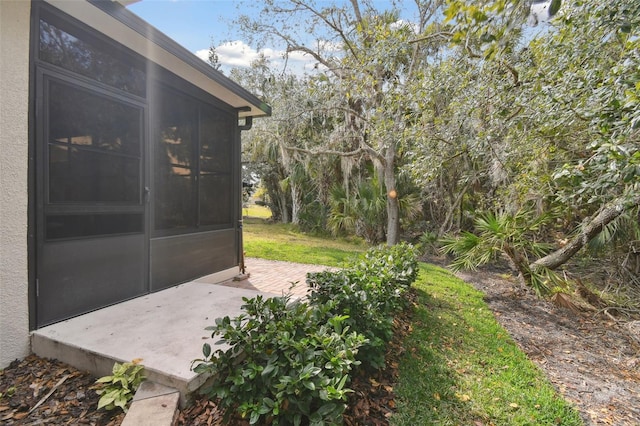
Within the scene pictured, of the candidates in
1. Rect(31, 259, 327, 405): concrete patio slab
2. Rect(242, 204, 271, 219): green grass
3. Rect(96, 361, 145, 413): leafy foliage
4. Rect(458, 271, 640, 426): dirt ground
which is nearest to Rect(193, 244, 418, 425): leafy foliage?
Rect(31, 259, 327, 405): concrete patio slab

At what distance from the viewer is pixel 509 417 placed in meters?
2.30

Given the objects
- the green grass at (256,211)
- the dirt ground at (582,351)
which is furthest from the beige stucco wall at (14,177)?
the green grass at (256,211)

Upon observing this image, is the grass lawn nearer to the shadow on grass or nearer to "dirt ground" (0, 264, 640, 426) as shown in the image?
the shadow on grass

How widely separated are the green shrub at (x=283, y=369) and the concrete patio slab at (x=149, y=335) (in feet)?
1.24

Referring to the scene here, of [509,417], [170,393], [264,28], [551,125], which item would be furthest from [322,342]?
[264,28]

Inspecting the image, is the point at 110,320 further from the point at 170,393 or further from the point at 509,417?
the point at 509,417

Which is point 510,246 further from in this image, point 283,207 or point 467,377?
point 283,207

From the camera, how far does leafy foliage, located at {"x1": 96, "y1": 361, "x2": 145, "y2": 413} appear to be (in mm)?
1936

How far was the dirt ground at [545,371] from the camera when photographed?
1971mm

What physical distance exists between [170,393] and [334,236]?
980 centimetres

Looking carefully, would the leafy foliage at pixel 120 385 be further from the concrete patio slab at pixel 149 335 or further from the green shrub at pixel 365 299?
the green shrub at pixel 365 299

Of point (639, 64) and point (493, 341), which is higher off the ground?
point (639, 64)

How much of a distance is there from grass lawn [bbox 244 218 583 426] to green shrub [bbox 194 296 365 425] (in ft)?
2.49

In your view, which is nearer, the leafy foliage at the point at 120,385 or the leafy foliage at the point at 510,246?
the leafy foliage at the point at 120,385
